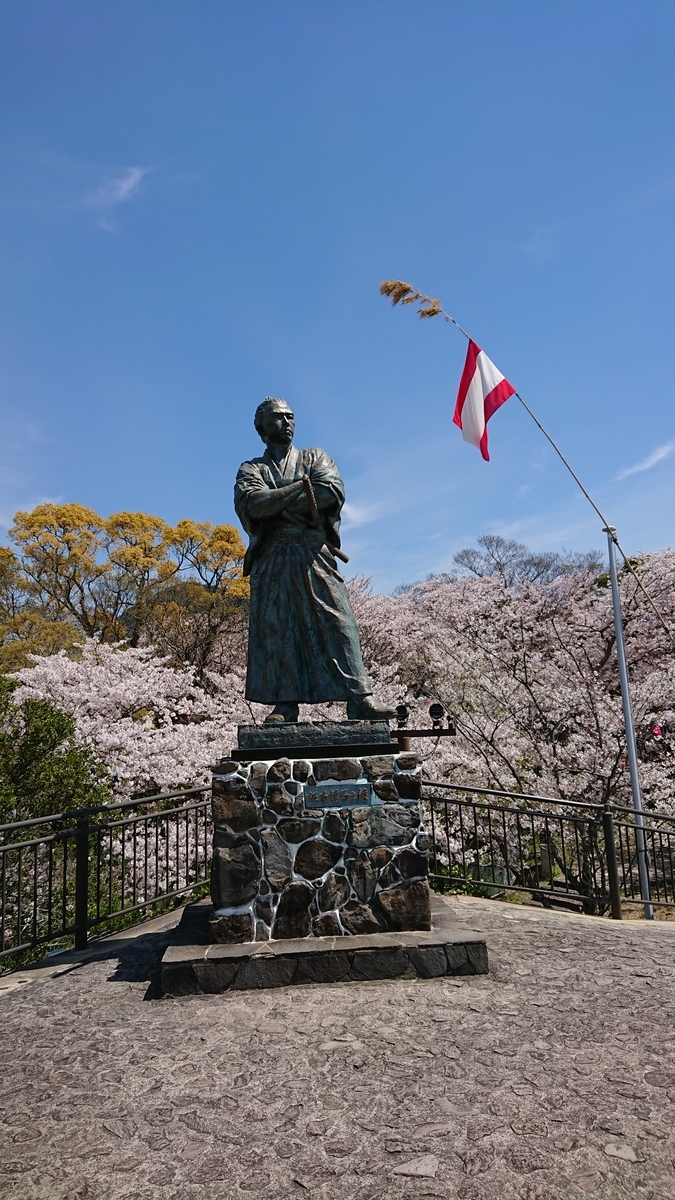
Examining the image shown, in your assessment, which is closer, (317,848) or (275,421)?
(317,848)

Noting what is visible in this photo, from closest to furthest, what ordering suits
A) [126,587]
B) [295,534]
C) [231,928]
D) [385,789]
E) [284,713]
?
[231,928] < [385,789] < [284,713] < [295,534] < [126,587]

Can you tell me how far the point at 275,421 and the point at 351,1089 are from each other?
461cm

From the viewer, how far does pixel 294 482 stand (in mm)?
5477

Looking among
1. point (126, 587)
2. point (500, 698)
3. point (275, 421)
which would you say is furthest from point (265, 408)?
point (126, 587)

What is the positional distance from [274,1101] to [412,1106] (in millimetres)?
620

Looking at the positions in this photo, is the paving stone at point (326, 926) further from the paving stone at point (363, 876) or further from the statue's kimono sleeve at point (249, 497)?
the statue's kimono sleeve at point (249, 497)

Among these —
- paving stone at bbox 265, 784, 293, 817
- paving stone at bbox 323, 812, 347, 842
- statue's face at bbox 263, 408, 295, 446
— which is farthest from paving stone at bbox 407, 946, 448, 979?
statue's face at bbox 263, 408, 295, 446

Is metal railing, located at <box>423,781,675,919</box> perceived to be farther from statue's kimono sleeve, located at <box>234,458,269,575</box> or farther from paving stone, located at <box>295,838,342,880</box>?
statue's kimono sleeve, located at <box>234,458,269,575</box>

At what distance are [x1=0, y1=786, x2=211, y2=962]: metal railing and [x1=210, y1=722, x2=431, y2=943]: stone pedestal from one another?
172 cm

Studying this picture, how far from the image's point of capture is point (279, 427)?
5762 mm

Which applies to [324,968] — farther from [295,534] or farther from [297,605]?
[295,534]

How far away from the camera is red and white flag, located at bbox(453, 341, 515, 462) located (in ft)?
29.6

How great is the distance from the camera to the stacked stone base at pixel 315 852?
471cm

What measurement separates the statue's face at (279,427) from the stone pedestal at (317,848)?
2614mm
